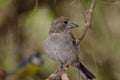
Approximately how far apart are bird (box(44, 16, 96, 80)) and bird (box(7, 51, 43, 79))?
4.60 feet

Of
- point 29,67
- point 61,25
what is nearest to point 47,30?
point 29,67

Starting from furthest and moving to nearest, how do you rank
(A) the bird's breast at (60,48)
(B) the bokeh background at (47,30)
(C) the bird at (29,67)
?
1. (C) the bird at (29,67)
2. (B) the bokeh background at (47,30)
3. (A) the bird's breast at (60,48)

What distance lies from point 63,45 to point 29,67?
185 centimetres

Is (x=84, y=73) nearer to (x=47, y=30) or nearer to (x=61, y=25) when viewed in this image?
(x=61, y=25)

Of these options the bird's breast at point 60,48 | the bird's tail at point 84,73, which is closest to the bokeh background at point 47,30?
the bird's tail at point 84,73

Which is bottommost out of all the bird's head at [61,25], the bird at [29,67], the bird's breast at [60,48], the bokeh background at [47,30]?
the bird at [29,67]

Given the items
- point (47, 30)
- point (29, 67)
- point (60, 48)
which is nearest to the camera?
point (60, 48)

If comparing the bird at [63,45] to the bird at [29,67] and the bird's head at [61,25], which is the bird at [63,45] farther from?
the bird at [29,67]

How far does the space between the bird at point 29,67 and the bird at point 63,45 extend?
4.60 feet

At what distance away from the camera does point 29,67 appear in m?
5.04

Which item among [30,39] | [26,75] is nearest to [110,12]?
[30,39]

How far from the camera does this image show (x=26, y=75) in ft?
16.0

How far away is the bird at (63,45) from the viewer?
3219 millimetres

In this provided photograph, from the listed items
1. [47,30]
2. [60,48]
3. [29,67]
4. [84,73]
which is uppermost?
[60,48]
